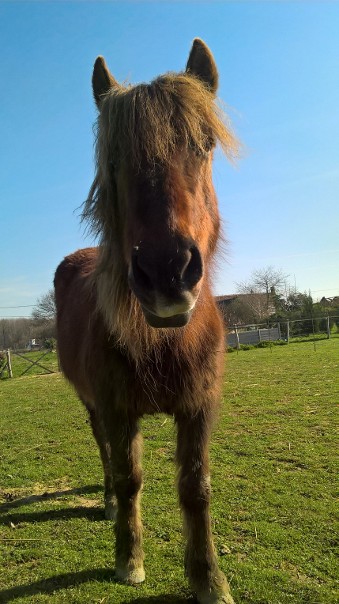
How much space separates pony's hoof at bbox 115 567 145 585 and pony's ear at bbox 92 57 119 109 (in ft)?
9.73

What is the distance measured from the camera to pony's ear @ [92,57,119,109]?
2600mm

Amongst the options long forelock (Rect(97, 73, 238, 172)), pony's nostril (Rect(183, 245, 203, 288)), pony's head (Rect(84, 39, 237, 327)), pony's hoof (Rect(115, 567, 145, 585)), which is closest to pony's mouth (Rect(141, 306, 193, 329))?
pony's head (Rect(84, 39, 237, 327))

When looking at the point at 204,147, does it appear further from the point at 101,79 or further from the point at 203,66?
the point at 101,79

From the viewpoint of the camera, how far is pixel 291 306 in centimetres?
4147

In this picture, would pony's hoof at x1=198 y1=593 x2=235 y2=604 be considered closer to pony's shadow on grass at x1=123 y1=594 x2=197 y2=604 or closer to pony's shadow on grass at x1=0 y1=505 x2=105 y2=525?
pony's shadow on grass at x1=123 y1=594 x2=197 y2=604

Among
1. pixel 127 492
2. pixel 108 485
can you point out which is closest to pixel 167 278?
pixel 127 492

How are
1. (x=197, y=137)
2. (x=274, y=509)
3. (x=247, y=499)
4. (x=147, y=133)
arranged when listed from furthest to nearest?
(x=247, y=499) < (x=274, y=509) < (x=197, y=137) < (x=147, y=133)

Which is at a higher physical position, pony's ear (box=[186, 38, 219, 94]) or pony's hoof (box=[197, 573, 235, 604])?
pony's ear (box=[186, 38, 219, 94])

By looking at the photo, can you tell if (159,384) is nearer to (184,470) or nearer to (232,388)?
(184,470)

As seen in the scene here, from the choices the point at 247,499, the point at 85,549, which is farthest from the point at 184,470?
the point at 247,499

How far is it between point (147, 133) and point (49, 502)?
3.63 m

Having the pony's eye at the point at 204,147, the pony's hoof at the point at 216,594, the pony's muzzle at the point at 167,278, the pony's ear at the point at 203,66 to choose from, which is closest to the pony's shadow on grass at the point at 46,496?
the pony's hoof at the point at 216,594

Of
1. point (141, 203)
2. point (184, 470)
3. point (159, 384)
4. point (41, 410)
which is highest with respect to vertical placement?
point (141, 203)

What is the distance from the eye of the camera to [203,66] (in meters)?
2.58
